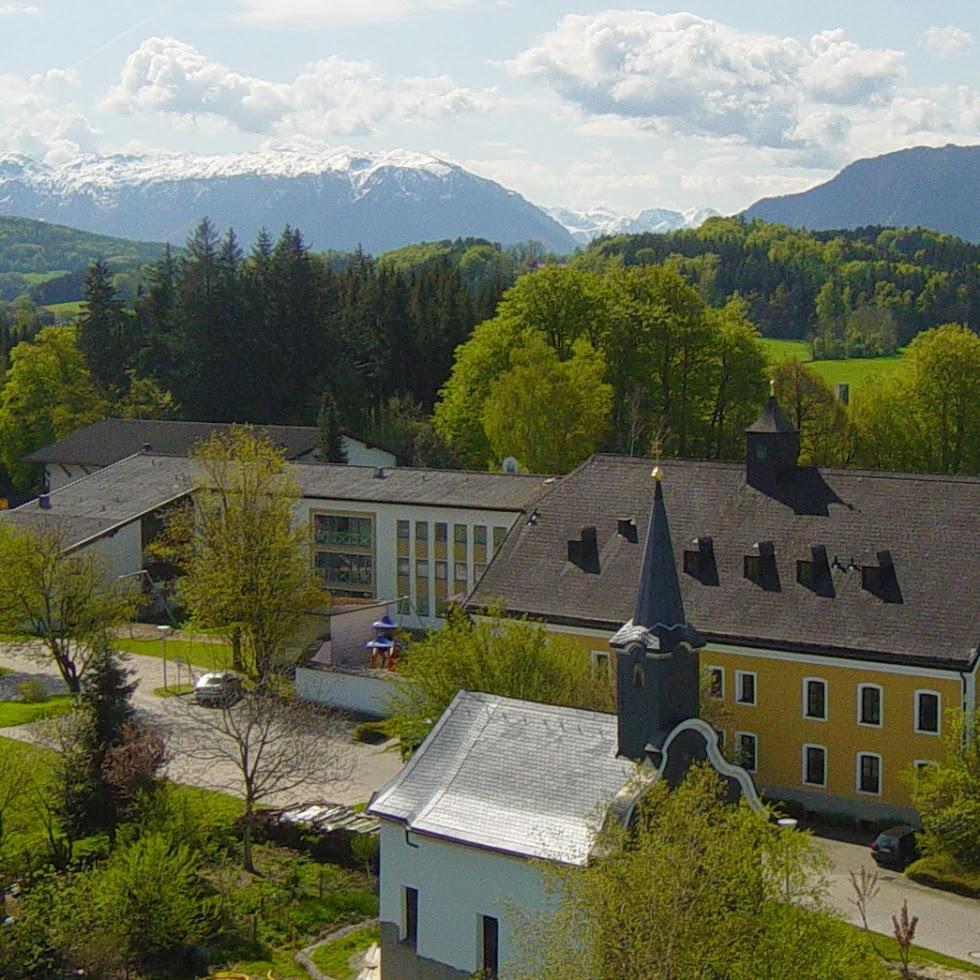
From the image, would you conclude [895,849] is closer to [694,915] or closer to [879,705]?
[879,705]

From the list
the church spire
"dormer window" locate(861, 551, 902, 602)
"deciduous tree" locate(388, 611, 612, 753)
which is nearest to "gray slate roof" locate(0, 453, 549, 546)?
"dormer window" locate(861, 551, 902, 602)

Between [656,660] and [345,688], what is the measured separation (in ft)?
75.6

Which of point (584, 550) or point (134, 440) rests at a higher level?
point (584, 550)

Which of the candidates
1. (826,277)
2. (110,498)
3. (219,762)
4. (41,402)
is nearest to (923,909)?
(219,762)

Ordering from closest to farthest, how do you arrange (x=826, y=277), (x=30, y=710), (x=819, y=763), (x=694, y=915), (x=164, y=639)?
(x=694, y=915) < (x=819, y=763) < (x=30, y=710) < (x=164, y=639) < (x=826, y=277)

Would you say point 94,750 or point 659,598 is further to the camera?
point 94,750

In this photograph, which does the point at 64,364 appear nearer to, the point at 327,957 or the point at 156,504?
the point at 156,504

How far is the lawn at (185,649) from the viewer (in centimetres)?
5444

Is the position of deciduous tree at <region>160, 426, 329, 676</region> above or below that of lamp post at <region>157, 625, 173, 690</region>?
above

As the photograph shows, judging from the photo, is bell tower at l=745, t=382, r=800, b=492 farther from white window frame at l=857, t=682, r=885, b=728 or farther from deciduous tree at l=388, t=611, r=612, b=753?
deciduous tree at l=388, t=611, r=612, b=753

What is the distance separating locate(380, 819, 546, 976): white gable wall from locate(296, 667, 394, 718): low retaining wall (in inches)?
737

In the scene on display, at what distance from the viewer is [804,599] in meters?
39.3

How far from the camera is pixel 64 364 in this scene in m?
97.4

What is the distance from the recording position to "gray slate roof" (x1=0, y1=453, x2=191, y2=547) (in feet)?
207
